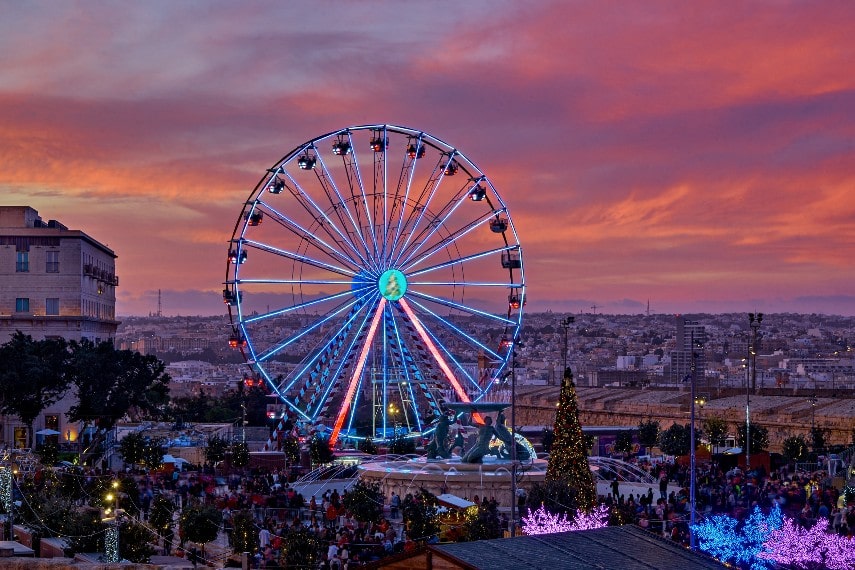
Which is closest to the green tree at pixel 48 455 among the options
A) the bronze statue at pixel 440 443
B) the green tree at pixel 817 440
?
the bronze statue at pixel 440 443

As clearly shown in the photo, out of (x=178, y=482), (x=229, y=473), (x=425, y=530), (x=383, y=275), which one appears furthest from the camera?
(x=383, y=275)

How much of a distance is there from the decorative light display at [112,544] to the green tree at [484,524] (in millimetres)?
8864

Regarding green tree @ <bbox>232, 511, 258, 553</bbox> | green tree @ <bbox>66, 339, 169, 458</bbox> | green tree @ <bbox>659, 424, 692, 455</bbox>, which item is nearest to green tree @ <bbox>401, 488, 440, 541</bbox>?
green tree @ <bbox>232, 511, 258, 553</bbox>

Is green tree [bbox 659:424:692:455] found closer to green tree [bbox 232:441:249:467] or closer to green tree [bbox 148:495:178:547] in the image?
green tree [bbox 232:441:249:467]

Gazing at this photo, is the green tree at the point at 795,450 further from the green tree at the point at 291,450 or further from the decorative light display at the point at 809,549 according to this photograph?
the decorative light display at the point at 809,549

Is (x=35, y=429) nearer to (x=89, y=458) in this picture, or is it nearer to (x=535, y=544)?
(x=89, y=458)

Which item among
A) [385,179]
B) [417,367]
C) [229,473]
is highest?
[385,179]

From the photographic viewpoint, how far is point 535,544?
18.8 metres

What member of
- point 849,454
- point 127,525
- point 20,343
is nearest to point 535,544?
point 127,525

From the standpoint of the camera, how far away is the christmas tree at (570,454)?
4294 centimetres

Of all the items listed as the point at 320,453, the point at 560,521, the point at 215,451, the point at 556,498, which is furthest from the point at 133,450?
the point at 560,521

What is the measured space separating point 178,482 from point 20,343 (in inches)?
798

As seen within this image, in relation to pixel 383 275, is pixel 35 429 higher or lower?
lower

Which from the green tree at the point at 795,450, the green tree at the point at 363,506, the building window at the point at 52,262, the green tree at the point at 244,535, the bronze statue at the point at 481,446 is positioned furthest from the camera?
the building window at the point at 52,262
